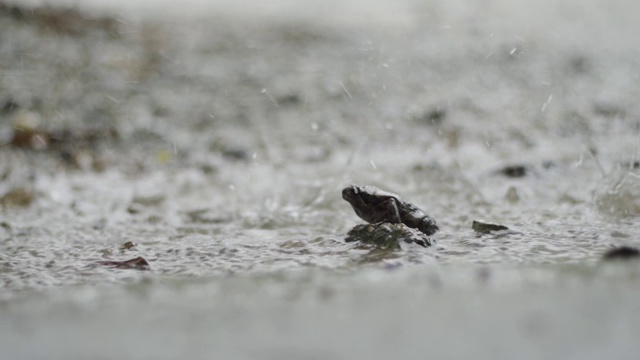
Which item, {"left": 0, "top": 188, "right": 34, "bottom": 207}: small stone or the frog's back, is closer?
the frog's back

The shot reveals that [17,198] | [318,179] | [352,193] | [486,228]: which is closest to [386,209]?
[352,193]

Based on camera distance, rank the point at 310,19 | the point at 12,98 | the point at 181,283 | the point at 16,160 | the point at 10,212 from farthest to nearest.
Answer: the point at 310,19 → the point at 12,98 → the point at 16,160 → the point at 10,212 → the point at 181,283

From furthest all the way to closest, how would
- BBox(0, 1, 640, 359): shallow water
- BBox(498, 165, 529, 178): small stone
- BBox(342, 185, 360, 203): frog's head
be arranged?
BBox(498, 165, 529, 178): small stone, BBox(342, 185, 360, 203): frog's head, BBox(0, 1, 640, 359): shallow water


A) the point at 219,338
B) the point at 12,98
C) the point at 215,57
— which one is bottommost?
the point at 219,338

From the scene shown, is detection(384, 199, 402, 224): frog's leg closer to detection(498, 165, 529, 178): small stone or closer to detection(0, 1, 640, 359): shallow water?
detection(0, 1, 640, 359): shallow water

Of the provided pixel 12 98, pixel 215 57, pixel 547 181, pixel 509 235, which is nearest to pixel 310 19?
pixel 215 57

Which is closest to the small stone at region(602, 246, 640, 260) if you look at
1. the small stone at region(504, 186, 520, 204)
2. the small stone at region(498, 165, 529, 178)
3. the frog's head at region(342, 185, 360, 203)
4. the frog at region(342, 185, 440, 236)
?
the frog at region(342, 185, 440, 236)

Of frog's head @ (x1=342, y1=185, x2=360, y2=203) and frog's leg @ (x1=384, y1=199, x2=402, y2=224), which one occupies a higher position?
frog's head @ (x1=342, y1=185, x2=360, y2=203)

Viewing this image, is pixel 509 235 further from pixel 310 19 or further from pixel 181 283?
pixel 310 19
